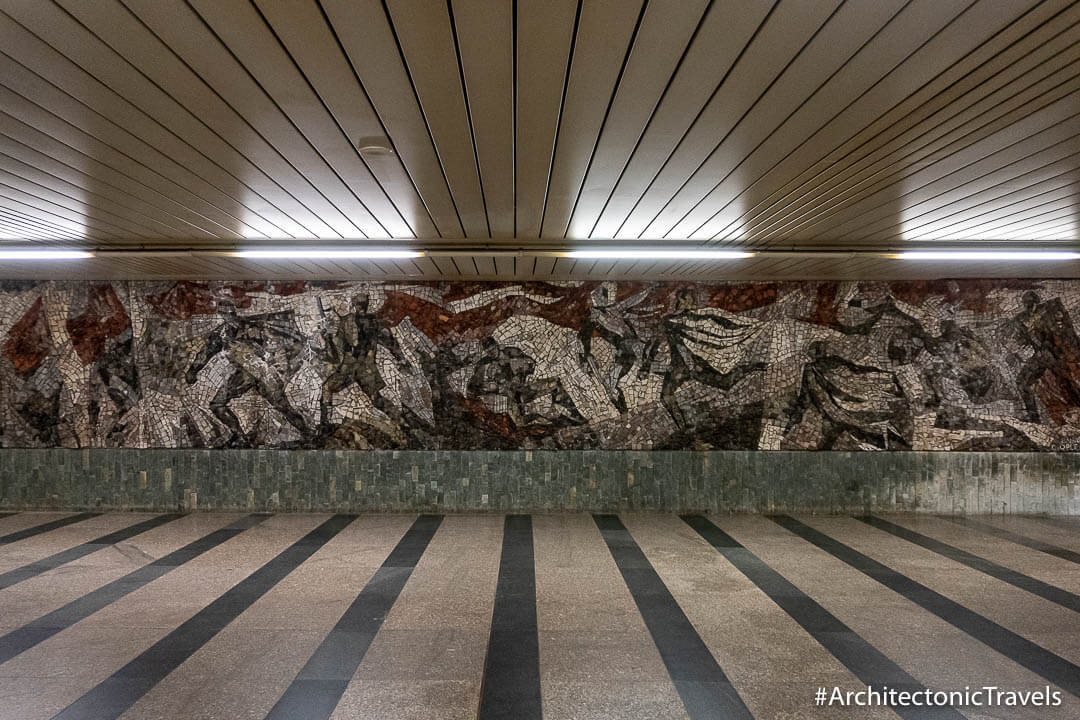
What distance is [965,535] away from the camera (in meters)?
7.61

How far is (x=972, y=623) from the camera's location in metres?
4.80

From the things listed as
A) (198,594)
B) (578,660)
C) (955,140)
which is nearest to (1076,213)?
(955,140)

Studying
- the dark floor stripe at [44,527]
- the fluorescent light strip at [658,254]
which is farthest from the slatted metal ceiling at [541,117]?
the dark floor stripe at [44,527]

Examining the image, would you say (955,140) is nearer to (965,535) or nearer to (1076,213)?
(1076,213)

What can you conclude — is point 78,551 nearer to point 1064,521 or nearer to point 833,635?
point 833,635

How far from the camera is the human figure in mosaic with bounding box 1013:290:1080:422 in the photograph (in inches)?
344

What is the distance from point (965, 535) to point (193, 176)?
320 inches

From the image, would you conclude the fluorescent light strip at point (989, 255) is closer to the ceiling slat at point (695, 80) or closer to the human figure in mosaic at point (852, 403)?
the human figure in mosaic at point (852, 403)

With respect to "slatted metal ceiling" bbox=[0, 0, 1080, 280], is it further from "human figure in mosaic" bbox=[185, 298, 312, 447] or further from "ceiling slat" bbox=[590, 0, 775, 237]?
"human figure in mosaic" bbox=[185, 298, 312, 447]

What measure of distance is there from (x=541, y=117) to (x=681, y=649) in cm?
323

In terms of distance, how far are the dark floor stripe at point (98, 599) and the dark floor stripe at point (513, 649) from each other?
9.38ft

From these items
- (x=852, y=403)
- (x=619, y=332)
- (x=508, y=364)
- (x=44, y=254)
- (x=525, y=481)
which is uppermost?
(x=44, y=254)

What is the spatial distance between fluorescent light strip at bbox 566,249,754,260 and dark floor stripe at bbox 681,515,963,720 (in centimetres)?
295

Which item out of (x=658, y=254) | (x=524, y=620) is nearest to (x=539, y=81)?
(x=524, y=620)
